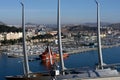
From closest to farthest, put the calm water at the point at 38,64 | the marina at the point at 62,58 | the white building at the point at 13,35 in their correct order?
the marina at the point at 62,58 → the calm water at the point at 38,64 → the white building at the point at 13,35

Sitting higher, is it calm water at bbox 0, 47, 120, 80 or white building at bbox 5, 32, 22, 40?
white building at bbox 5, 32, 22, 40

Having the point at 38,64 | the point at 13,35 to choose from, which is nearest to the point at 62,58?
the point at 38,64

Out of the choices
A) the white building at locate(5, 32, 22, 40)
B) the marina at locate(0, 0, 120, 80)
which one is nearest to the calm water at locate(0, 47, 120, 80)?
the marina at locate(0, 0, 120, 80)

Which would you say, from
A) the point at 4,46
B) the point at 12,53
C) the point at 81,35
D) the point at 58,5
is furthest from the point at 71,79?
the point at 81,35

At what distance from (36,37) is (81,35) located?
7.42 meters

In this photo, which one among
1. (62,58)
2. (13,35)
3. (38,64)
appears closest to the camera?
(62,58)

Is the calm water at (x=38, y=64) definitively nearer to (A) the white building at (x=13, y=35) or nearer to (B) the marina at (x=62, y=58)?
(B) the marina at (x=62, y=58)

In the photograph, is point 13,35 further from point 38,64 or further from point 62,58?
point 62,58

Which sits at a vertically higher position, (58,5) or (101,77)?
(58,5)

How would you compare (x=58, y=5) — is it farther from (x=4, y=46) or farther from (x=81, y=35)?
(x=81, y=35)

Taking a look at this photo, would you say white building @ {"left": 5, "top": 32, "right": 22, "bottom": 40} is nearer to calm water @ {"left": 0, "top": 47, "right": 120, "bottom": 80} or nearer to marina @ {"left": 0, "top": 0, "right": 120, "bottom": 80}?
marina @ {"left": 0, "top": 0, "right": 120, "bottom": 80}

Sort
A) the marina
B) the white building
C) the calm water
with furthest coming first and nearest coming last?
1. the white building
2. the calm water
3. the marina

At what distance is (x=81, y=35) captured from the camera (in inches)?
2260

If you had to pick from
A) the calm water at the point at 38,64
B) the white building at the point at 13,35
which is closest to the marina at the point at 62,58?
the calm water at the point at 38,64
